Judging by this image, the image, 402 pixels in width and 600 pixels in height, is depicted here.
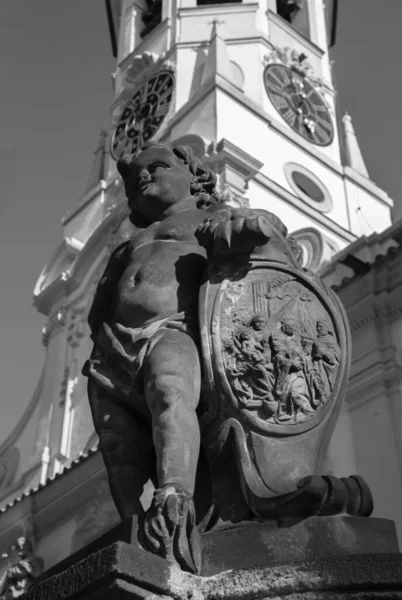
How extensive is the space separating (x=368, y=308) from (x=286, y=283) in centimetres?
793

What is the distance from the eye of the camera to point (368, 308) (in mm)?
11336

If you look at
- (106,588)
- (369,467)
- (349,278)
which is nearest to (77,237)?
(349,278)

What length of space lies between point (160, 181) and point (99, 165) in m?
16.2

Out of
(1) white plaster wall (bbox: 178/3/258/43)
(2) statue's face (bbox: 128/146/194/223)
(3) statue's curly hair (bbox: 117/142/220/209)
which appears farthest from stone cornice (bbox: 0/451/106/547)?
(1) white plaster wall (bbox: 178/3/258/43)

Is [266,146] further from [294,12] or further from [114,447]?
[114,447]

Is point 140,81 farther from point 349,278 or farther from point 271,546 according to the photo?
point 271,546

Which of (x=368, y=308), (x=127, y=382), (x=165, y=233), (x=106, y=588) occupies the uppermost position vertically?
(x=368, y=308)

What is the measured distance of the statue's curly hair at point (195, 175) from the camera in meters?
4.13

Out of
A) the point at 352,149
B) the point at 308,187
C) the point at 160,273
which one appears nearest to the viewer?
the point at 160,273

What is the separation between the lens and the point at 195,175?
14.0ft

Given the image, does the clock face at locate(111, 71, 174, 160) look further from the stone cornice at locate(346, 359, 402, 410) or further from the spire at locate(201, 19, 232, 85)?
the stone cornice at locate(346, 359, 402, 410)

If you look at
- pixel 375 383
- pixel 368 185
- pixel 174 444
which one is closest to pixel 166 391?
pixel 174 444

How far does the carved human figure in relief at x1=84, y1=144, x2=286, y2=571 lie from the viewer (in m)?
3.04

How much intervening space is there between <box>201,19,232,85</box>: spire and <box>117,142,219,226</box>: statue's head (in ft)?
44.8
